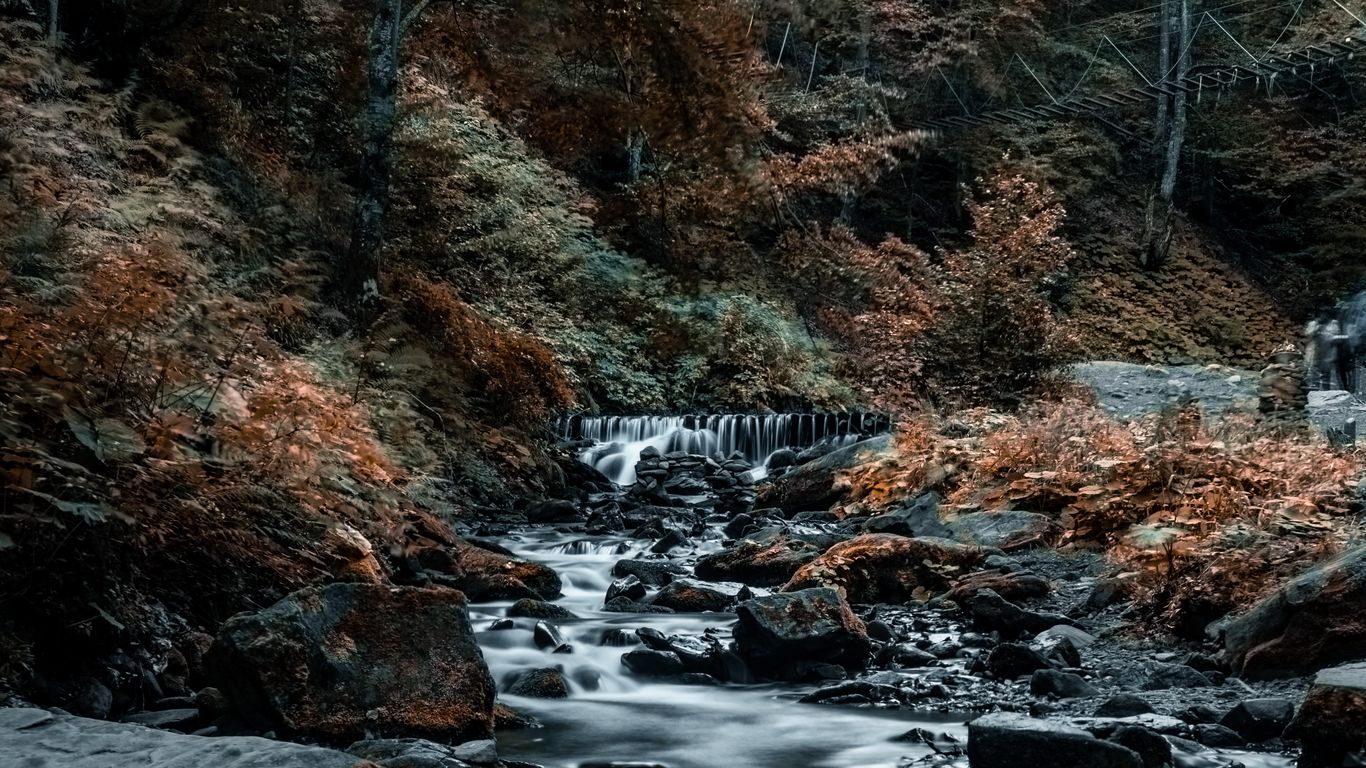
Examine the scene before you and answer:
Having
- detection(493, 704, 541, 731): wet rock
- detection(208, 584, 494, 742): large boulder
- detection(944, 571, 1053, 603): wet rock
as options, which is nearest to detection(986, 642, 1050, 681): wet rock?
detection(944, 571, 1053, 603): wet rock

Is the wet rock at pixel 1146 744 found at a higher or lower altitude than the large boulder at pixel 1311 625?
lower

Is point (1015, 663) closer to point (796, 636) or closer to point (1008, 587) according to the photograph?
point (796, 636)

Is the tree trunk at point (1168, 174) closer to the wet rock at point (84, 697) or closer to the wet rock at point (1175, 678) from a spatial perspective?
the wet rock at point (1175, 678)

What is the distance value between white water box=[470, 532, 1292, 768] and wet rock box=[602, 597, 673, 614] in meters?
0.54

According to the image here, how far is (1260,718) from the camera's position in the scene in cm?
462

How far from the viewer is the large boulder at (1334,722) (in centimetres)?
396

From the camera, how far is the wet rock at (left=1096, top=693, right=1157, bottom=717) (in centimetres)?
483

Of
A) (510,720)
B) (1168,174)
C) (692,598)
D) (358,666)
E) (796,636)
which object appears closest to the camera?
(358,666)

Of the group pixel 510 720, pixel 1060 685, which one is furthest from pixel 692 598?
pixel 1060 685

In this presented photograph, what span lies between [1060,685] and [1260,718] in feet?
3.08

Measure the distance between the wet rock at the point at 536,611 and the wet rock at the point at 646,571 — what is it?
3.92ft

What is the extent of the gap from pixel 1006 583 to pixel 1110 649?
1379 mm

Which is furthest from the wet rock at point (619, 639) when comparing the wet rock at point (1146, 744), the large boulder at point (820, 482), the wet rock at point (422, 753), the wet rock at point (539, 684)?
the large boulder at point (820, 482)

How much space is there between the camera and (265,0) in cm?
1075
